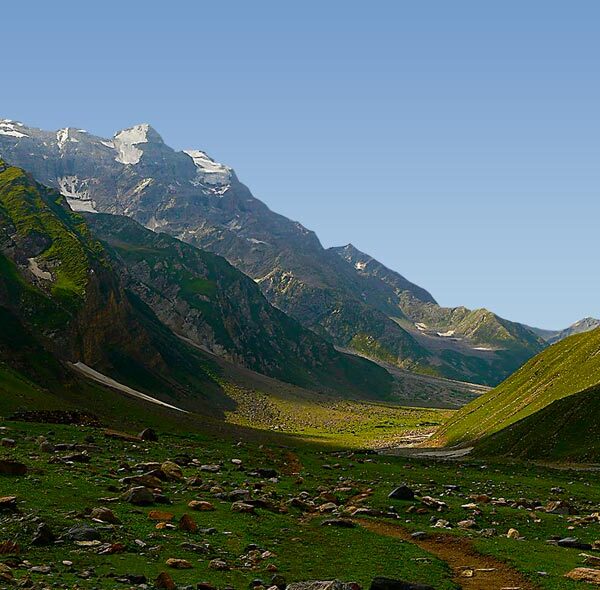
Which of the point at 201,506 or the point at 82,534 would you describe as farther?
the point at 201,506

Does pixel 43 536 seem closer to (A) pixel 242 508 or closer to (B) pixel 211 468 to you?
(A) pixel 242 508

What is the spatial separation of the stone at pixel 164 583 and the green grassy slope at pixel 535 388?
379 ft

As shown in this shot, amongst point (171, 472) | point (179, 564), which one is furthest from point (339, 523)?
point (171, 472)

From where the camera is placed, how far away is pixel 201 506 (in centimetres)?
3375

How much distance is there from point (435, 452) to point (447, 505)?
9644 cm

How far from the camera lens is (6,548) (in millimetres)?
22594

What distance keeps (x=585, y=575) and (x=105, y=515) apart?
19772 mm

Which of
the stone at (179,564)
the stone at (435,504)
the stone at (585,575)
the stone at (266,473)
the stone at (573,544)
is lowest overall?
the stone at (266,473)

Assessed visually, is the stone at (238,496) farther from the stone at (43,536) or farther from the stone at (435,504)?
the stone at (43,536)

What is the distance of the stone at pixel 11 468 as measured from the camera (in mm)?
35250

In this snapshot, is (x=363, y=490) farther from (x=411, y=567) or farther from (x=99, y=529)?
(x=99, y=529)

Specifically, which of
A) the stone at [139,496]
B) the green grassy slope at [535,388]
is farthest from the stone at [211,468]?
the green grassy slope at [535,388]

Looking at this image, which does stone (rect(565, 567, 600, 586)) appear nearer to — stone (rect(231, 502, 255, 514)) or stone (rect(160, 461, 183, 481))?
stone (rect(231, 502, 255, 514))

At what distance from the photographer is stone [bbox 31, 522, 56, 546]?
936 inches
